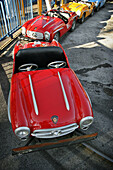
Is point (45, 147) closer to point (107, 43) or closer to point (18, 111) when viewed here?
point (18, 111)

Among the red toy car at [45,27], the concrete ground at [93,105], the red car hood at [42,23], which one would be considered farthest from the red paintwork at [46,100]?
the red car hood at [42,23]

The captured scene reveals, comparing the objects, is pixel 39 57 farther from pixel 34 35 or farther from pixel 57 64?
pixel 34 35

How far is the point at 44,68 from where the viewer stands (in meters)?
3.67

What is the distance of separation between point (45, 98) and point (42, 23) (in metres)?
4.85

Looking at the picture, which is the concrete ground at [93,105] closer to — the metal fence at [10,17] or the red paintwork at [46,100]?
the red paintwork at [46,100]

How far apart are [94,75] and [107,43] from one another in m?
3.53

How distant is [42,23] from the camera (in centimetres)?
656

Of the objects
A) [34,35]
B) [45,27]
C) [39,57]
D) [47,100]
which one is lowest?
[47,100]

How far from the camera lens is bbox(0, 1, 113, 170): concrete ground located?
282 cm

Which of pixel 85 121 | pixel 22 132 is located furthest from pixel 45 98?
pixel 85 121

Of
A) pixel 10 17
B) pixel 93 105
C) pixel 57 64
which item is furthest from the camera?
pixel 10 17

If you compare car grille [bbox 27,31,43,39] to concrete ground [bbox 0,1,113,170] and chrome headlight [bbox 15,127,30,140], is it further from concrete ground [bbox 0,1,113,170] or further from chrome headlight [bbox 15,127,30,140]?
chrome headlight [bbox 15,127,30,140]

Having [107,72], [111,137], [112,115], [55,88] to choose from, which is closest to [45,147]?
[55,88]

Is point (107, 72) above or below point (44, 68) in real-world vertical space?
below
